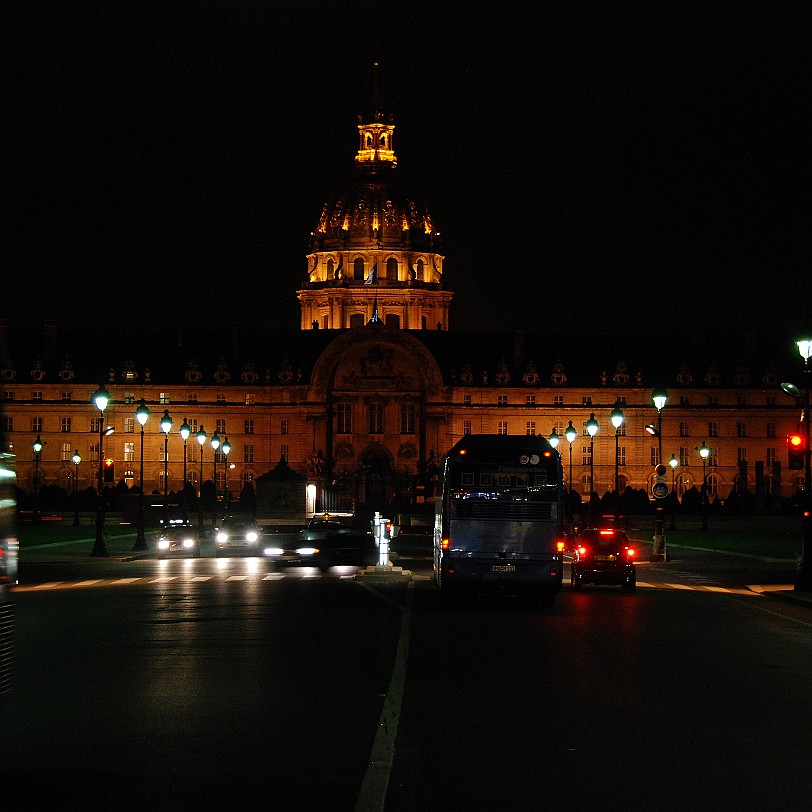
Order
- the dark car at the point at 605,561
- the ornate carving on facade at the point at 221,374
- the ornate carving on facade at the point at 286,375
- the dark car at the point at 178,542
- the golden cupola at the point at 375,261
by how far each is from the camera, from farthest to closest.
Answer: the golden cupola at the point at 375,261 < the ornate carving on facade at the point at 221,374 < the ornate carving on facade at the point at 286,375 < the dark car at the point at 178,542 < the dark car at the point at 605,561

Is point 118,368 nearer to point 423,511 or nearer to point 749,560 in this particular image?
point 423,511

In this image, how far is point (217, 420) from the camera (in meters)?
151

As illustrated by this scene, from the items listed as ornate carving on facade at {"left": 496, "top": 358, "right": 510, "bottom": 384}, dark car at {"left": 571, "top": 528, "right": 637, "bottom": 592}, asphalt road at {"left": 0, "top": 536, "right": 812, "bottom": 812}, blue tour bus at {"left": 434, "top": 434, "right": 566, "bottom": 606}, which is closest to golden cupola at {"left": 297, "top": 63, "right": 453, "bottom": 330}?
ornate carving on facade at {"left": 496, "top": 358, "right": 510, "bottom": 384}

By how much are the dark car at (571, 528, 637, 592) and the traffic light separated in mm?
4803

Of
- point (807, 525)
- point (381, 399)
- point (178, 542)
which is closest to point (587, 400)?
point (381, 399)

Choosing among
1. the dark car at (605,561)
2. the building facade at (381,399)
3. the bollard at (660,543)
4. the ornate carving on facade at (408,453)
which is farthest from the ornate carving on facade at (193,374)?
the dark car at (605,561)

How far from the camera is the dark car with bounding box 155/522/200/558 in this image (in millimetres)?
62125

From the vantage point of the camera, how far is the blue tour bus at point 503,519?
31906mm

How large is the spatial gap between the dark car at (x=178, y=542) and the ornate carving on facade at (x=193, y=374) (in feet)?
288

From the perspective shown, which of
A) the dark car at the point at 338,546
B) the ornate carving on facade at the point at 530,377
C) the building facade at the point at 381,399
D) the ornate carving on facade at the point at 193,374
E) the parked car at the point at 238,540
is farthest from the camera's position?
the ornate carving on facade at the point at 530,377

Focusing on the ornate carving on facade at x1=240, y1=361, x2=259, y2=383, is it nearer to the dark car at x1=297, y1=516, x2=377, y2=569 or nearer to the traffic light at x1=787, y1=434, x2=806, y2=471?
the dark car at x1=297, y1=516, x2=377, y2=569

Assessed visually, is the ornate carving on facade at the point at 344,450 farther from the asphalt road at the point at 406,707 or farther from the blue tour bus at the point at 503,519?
the asphalt road at the point at 406,707

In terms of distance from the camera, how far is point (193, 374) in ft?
502

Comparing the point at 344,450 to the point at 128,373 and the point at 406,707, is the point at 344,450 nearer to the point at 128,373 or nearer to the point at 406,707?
the point at 128,373
